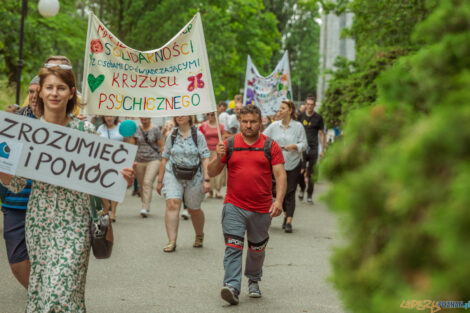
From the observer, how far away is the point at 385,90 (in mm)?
1931

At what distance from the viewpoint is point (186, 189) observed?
29.0 ft

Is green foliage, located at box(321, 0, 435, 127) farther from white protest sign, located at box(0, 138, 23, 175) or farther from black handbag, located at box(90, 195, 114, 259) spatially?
white protest sign, located at box(0, 138, 23, 175)

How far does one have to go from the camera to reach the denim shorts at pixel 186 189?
8.74m

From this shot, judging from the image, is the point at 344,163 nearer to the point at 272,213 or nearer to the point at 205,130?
the point at 272,213

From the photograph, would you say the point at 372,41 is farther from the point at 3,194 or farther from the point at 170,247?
the point at 3,194

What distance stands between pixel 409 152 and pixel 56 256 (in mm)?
2869

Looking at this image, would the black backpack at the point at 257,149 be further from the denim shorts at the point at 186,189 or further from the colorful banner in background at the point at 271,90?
the colorful banner in background at the point at 271,90

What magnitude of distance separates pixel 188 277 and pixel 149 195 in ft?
15.8

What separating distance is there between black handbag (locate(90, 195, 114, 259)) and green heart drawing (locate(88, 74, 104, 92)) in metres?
2.38

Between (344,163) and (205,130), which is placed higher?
(205,130)

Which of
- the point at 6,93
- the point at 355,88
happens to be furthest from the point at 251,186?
the point at 6,93

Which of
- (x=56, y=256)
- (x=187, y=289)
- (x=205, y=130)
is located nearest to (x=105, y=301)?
(x=187, y=289)

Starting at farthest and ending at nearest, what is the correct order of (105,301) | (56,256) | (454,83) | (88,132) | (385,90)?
(105,301) → (88,132) → (56,256) → (385,90) → (454,83)

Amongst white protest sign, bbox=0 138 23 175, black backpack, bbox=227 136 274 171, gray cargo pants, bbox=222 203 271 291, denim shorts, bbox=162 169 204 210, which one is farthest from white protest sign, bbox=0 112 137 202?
denim shorts, bbox=162 169 204 210
